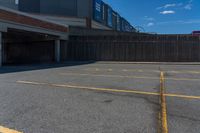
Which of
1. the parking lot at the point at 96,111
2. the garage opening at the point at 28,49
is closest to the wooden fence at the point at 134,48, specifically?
the garage opening at the point at 28,49

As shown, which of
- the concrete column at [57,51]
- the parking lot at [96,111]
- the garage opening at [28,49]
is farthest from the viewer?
the garage opening at [28,49]

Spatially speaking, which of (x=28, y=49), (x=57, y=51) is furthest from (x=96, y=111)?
(x=28, y=49)

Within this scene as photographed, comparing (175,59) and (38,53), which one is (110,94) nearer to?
(175,59)

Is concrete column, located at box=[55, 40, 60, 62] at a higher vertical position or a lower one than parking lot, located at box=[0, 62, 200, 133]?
higher

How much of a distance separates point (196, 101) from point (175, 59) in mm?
21962

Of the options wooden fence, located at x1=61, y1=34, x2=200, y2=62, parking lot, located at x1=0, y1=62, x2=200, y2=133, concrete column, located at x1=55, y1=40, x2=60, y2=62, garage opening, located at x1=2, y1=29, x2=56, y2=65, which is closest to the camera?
parking lot, located at x1=0, y1=62, x2=200, y2=133

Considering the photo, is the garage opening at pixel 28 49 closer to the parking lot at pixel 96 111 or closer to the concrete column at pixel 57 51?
the concrete column at pixel 57 51

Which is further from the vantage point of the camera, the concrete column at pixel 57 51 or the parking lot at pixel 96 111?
the concrete column at pixel 57 51

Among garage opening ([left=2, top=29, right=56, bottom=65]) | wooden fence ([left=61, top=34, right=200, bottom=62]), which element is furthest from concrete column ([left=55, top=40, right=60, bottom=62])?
wooden fence ([left=61, top=34, right=200, bottom=62])

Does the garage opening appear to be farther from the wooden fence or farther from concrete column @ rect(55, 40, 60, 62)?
the wooden fence

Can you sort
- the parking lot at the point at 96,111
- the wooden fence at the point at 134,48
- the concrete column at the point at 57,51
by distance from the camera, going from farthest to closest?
1. the concrete column at the point at 57,51
2. the wooden fence at the point at 134,48
3. the parking lot at the point at 96,111

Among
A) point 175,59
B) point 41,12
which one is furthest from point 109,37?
point 41,12

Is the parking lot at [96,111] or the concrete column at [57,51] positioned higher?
the concrete column at [57,51]

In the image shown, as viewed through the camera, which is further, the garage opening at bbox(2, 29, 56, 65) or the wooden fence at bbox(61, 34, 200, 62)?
the garage opening at bbox(2, 29, 56, 65)
